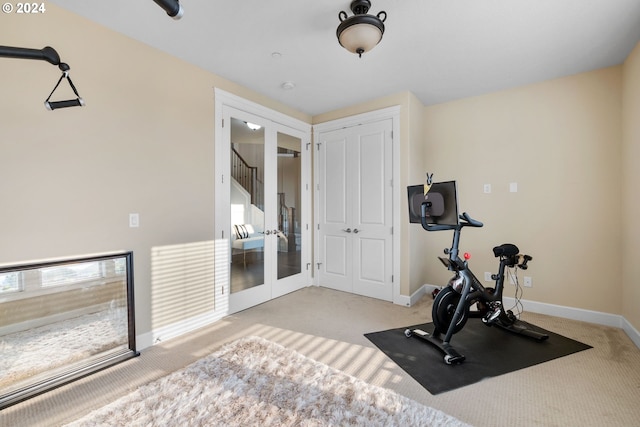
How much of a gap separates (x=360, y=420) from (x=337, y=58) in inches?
118

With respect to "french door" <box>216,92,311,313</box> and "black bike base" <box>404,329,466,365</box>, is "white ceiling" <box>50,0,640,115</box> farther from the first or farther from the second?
"black bike base" <box>404,329,466,365</box>

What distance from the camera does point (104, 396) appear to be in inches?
75.4

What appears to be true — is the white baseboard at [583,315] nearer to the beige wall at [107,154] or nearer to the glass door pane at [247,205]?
the glass door pane at [247,205]

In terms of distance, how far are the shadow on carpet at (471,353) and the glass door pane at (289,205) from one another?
178 centimetres

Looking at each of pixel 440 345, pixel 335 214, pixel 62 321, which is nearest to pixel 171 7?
pixel 62 321

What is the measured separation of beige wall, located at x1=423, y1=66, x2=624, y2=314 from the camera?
3.05 m

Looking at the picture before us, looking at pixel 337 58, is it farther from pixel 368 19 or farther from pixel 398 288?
pixel 398 288

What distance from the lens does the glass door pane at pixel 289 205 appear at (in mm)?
4137

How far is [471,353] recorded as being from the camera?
2486 mm

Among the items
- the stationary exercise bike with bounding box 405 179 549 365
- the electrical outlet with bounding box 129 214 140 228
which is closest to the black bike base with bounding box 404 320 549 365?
the stationary exercise bike with bounding box 405 179 549 365

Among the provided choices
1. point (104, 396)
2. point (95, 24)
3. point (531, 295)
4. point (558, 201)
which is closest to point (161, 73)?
point (95, 24)

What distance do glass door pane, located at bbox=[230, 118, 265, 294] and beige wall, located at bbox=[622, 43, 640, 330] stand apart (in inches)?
152

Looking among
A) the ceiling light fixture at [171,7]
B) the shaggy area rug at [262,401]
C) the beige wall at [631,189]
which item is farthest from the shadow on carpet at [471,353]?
the ceiling light fixture at [171,7]

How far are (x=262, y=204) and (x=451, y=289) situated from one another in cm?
247
